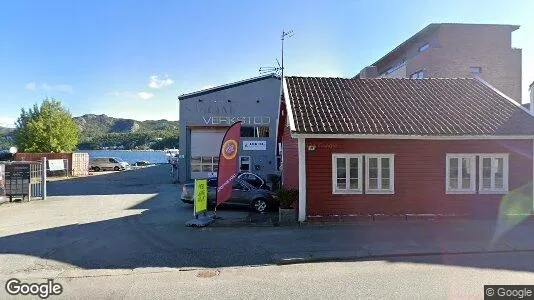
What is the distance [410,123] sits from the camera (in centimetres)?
A: 1340

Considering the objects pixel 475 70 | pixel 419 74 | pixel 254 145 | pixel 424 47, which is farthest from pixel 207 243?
pixel 424 47

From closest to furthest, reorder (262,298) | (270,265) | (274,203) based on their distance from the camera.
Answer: (262,298) → (270,265) → (274,203)

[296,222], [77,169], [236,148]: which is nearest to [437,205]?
[296,222]

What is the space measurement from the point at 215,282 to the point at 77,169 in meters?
38.7

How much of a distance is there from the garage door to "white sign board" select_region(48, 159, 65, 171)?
1459 centimetres

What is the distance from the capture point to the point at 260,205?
15.4 m

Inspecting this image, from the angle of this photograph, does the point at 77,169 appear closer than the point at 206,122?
No

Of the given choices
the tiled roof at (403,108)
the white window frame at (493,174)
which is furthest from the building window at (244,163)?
the white window frame at (493,174)

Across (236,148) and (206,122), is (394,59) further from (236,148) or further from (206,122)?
(236,148)

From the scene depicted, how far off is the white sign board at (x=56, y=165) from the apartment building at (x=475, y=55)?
3032 centimetres

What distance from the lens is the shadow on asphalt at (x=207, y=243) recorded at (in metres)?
8.41

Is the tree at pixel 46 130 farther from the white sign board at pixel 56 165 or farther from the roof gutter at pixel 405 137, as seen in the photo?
the roof gutter at pixel 405 137

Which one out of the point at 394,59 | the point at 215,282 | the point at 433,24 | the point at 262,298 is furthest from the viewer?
the point at 394,59

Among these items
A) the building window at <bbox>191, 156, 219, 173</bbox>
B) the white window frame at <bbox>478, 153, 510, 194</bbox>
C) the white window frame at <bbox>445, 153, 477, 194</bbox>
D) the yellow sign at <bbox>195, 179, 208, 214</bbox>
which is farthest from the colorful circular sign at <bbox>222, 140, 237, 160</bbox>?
the building window at <bbox>191, 156, 219, 173</bbox>
